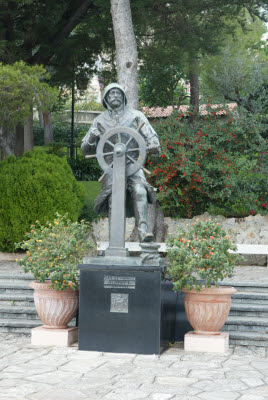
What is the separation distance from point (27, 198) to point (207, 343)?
6.14 meters

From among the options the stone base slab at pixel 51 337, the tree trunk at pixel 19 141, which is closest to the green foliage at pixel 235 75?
the tree trunk at pixel 19 141

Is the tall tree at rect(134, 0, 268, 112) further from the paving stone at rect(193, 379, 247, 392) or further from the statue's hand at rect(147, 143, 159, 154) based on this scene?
the paving stone at rect(193, 379, 247, 392)

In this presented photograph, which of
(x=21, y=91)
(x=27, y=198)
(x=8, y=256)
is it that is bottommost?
(x=8, y=256)

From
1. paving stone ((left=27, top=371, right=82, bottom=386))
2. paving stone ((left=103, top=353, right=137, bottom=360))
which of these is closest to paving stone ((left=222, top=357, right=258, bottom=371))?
paving stone ((left=103, top=353, right=137, bottom=360))

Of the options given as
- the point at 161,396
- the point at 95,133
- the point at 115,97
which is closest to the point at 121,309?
the point at 161,396

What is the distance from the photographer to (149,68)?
16.6 metres

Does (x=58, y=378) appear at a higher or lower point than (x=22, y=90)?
lower

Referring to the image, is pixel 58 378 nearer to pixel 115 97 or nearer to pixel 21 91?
pixel 115 97

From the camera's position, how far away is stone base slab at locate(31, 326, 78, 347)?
6.50 m

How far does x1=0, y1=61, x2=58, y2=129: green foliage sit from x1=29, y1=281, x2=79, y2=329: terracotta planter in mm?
4762

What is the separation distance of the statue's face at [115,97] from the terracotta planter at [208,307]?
2339 millimetres

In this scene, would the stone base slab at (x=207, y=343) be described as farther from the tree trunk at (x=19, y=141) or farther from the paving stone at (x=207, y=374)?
the tree trunk at (x=19, y=141)

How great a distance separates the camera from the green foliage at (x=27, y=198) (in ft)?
37.5

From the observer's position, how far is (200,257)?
6309 millimetres
